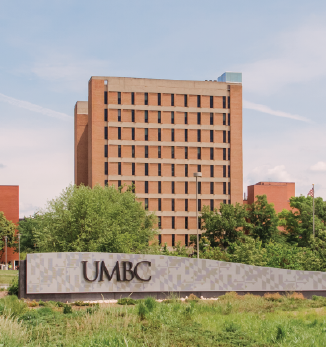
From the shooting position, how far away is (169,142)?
71438 mm

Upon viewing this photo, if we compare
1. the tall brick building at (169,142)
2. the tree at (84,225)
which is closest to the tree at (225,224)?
the tall brick building at (169,142)

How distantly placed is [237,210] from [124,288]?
39408mm

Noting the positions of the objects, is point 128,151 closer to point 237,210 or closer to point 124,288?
point 237,210

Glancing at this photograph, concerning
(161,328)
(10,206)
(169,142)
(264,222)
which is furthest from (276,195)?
(161,328)

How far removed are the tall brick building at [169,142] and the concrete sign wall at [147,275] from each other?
141ft

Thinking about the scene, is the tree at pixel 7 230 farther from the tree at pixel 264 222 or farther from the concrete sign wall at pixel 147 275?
the concrete sign wall at pixel 147 275

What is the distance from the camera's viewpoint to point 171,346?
1084cm

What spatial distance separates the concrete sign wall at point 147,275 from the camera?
83.0 ft

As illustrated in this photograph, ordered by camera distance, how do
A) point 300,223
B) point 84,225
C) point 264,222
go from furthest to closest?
point 300,223
point 264,222
point 84,225

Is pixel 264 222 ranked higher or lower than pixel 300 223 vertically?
higher

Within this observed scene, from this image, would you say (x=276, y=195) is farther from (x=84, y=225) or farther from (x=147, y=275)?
(x=147, y=275)

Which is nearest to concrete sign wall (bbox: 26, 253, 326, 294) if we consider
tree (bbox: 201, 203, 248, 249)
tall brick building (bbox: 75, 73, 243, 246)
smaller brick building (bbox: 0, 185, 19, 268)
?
tree (bbox: 201, 203, 248, 249)

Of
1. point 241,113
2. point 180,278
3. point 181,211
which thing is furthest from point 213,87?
point 180,278

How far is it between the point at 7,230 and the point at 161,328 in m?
83.2
